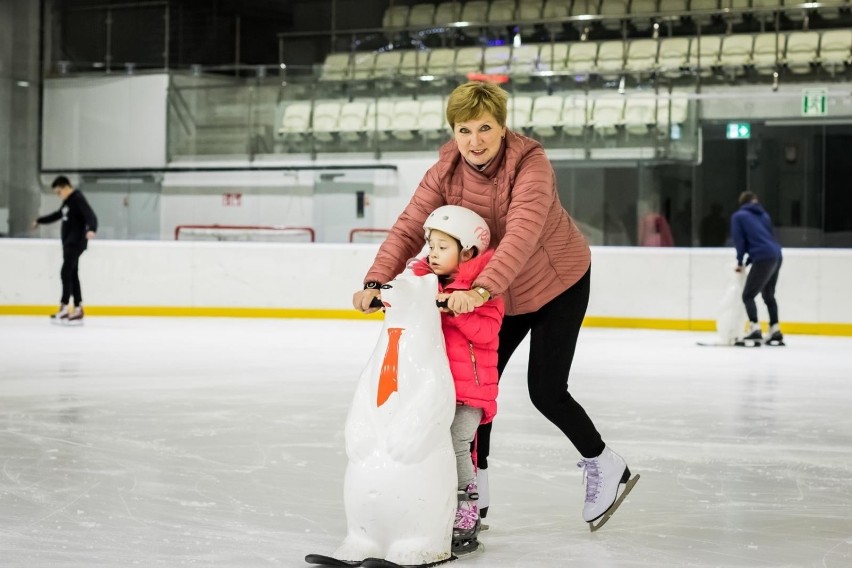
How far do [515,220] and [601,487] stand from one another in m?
0.81

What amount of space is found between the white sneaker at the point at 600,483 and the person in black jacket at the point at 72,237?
28.8ft

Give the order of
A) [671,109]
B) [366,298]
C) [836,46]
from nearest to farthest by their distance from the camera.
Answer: [366,298], [671,109], [836,46]

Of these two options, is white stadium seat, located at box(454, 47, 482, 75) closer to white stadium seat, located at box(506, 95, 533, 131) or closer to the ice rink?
white stadium seat, located at box(506, 95, 533, 131)

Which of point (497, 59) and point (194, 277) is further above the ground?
point (497, 59)

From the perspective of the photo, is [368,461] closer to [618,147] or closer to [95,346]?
[95,346]

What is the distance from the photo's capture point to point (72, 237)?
1136 centimetres

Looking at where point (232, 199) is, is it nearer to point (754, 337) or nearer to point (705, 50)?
point (754, 337)

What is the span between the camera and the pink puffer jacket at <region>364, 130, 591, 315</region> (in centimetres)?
282

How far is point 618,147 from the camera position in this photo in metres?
11.5

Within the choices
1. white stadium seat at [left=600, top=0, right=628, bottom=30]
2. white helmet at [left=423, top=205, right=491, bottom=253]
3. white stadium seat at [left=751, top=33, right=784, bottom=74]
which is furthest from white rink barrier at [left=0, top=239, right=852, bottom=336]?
white helmet at [left=423, top=205, right=491, bottom=253]

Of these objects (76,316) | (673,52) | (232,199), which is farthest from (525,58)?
(76,316)

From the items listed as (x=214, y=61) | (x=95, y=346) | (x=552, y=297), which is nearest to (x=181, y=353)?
(x=95, y=346)

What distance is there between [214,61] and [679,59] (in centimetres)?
652

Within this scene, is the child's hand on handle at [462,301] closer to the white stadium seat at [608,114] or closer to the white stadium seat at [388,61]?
the white stadium seat at [608,114]
